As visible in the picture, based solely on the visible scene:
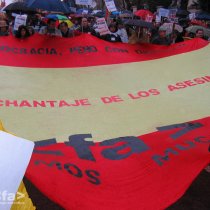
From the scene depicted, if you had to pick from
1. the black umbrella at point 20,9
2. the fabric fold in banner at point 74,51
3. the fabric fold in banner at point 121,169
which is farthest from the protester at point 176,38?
the fabric fold in banner at point 121,169

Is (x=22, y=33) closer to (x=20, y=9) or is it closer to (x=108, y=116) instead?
(x=108, y=116)

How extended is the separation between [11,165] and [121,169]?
6.18ft

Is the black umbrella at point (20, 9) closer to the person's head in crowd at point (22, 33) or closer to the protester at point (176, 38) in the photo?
the protester at point (176, 38)

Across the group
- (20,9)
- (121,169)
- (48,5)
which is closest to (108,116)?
(121,169)

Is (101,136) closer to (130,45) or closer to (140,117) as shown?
(140,117)

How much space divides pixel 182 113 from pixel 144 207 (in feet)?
7.08

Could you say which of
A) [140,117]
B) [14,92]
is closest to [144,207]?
[140,117]

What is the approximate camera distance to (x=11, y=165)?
1.62m

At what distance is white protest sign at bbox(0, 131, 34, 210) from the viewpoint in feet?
5.20

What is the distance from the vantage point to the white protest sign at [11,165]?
1.58 meters

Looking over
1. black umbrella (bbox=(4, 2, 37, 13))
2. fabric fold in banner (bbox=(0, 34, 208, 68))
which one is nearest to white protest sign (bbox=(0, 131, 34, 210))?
fabric fold in banner (bbox=(0, 34, 208, 68))

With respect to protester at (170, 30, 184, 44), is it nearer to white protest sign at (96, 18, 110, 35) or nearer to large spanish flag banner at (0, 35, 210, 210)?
white protest sign at (96, 18, 110, 35)

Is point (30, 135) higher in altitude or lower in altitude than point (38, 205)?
higher

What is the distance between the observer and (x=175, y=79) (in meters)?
5.80
